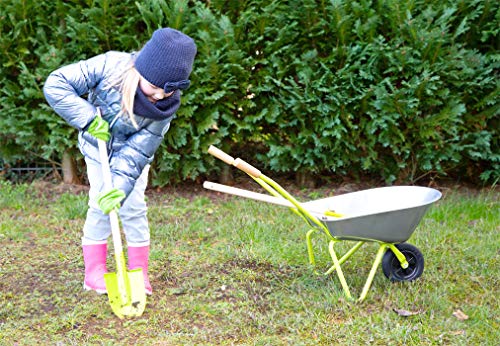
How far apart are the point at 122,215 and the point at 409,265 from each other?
5.44ft

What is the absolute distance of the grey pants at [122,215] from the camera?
11.2ft

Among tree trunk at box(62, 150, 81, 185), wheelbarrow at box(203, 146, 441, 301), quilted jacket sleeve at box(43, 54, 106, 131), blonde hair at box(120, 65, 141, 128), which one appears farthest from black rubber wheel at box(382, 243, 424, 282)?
tree trunk at box(62, 150, 81, 185)

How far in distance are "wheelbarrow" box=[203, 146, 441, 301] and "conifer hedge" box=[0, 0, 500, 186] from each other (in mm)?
1727

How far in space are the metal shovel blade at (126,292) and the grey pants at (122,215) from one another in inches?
14.7

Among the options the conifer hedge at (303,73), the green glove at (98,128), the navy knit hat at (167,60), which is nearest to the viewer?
the navy knit hat at (167,60)

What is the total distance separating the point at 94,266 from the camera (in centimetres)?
356

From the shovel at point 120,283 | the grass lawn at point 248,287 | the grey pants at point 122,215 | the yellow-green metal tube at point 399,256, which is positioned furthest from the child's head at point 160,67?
Answer: the yellow-green metal tube at point 399,256

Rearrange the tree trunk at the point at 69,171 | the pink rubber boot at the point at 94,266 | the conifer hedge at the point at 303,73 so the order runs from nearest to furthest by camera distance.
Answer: the pink rubber boot at the point at 94,266, the conifer hedge at the point at 303,73, the tree trunk at the point at 69,171

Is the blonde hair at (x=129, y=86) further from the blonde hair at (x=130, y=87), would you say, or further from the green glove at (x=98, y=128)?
the green glove at (x=98, y=128)

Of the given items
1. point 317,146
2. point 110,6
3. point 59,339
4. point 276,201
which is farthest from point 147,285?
point 110,6

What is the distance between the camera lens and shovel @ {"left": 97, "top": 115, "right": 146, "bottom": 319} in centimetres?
308

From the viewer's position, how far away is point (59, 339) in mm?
2992

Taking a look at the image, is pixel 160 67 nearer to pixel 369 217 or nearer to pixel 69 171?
pixel 369 217

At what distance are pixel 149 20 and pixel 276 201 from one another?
266 centimetres
